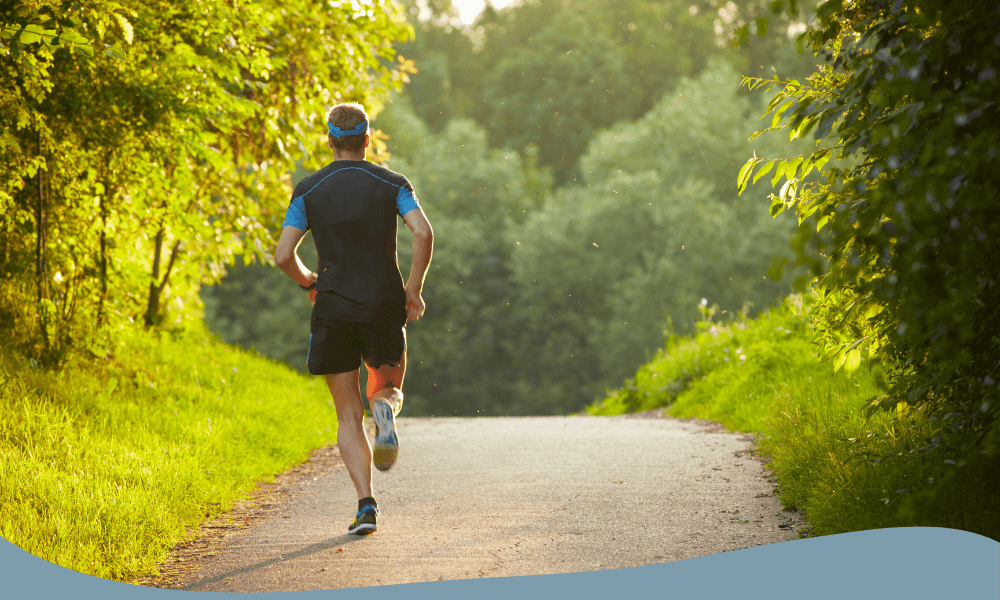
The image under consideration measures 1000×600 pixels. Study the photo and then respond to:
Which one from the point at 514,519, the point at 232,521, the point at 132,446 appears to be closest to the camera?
the point at 514,519

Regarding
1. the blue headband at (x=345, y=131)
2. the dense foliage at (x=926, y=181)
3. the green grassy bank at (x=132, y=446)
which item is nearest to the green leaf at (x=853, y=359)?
the dense foliage at (x=926, y=181)

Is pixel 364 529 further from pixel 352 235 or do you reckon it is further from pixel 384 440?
pixel 352 235

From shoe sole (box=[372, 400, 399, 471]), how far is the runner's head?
4.32ft

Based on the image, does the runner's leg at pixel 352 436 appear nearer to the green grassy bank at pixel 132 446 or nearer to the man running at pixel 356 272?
the man running at pixel 356 272

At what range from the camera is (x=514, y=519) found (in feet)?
15.3

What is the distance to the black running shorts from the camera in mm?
4312

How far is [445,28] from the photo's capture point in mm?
51250

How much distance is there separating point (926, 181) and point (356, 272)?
8.29 ft

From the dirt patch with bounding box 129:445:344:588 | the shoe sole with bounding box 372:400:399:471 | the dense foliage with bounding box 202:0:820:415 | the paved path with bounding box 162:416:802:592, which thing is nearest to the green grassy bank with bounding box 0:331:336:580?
the dirt patch with bounding box 129:445:344:588

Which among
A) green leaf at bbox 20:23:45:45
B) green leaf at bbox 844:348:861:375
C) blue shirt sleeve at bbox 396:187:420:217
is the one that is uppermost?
green leaf at bbox 20:23:45:45

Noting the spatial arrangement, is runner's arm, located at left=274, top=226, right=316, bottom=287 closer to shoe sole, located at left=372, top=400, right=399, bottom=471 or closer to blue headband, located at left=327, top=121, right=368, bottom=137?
blue headband, located at left=327, top=121, right=368, bottom=137

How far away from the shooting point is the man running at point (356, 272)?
4.28m

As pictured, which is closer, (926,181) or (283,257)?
(926,181)

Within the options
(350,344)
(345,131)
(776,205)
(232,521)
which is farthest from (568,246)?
(776,205)
